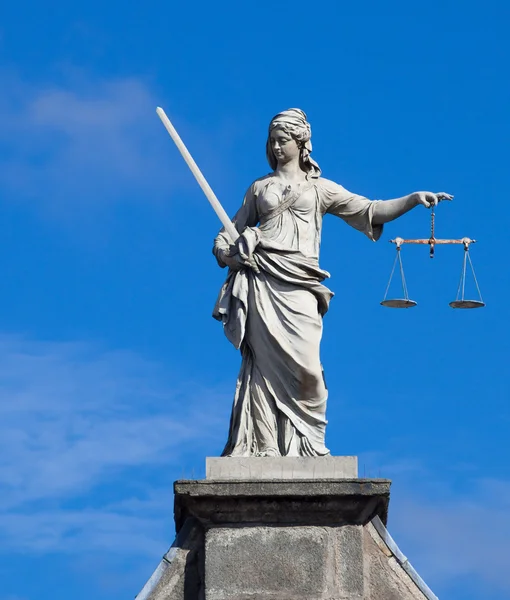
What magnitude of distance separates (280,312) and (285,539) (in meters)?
2.18

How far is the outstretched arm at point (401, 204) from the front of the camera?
15.2 m

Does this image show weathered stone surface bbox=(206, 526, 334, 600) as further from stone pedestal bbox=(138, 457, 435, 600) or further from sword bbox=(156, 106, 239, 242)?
sword bbox=(156, 106, 239, 242)

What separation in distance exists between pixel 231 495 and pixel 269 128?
3.86 m

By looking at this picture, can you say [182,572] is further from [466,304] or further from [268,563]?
[466,304]

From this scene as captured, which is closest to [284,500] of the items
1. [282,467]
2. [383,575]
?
[282,467]

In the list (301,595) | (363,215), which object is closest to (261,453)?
(301,595)

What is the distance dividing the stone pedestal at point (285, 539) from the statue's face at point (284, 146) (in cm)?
316

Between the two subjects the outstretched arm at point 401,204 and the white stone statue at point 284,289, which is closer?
the white stone statue at point 284,289

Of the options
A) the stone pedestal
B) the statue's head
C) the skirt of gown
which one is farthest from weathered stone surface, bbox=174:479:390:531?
the statue's head

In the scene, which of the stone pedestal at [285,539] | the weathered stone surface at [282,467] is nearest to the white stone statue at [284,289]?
the weathered stone surface at [282,467]

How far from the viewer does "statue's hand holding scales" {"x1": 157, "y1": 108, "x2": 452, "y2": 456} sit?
1446 centimetres

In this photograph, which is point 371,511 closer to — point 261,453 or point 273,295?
point 261,453

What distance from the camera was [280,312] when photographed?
14727mm

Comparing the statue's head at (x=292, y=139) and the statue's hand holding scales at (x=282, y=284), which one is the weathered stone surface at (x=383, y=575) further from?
the statue's head at (x=292, y=139)
